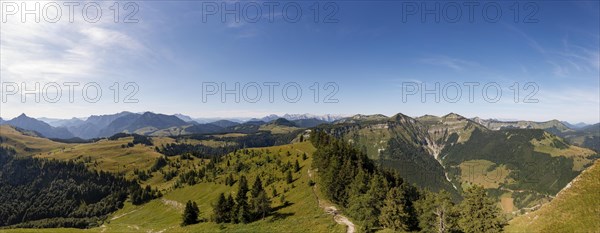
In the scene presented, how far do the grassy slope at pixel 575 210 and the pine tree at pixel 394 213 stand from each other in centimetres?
2717

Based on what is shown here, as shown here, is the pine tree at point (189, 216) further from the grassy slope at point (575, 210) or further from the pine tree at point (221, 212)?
the grassy slope at point (575, 210)

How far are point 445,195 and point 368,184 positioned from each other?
22.8 m

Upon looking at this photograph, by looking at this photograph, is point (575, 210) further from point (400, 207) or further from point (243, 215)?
point (243, 215)

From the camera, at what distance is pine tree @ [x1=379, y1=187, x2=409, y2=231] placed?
7512cm

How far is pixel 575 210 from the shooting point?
44.7m

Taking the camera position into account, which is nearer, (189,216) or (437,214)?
(437,214)

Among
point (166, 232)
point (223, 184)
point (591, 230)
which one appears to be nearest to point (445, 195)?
→ point (591, 230)

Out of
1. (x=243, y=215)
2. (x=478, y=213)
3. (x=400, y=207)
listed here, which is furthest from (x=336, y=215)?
(x=478, y=213)

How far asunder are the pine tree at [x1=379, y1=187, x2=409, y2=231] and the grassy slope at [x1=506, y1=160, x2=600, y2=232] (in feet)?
89.2

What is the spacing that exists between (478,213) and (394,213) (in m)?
17.8

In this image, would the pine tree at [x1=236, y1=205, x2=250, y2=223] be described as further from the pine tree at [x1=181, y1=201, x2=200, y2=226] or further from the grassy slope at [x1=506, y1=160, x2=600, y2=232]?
the grassy slope at [x1=506, y1=160, x2=600, y2=232]

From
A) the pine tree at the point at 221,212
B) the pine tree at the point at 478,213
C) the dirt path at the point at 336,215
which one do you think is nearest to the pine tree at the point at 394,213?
the dirt path at the point at 336,215

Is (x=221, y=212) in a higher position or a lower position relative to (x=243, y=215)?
lower

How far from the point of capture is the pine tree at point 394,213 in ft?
246
